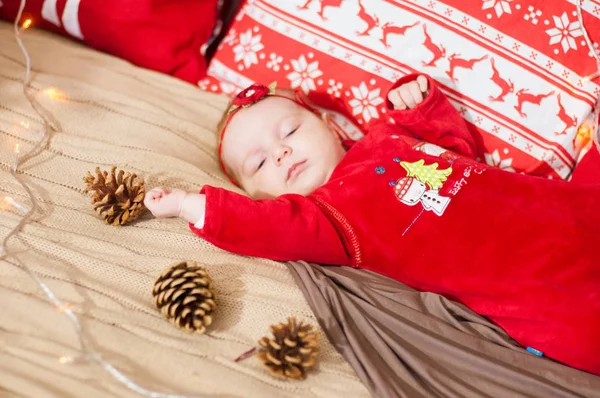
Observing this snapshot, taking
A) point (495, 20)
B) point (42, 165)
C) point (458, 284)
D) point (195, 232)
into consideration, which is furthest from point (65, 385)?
point (495, 20)

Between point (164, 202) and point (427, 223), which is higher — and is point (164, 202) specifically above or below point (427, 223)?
below

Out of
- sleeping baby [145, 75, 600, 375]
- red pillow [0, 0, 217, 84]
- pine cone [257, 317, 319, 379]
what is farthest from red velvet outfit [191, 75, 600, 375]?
red pillow [0, 0, 217, 84]

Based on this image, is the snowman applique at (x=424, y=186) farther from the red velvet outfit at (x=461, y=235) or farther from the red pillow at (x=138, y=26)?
the red pillow at (x=138, y=26)

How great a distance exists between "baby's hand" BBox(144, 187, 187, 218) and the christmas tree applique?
480 mm

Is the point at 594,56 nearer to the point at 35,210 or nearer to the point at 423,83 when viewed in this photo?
the point at 423,83

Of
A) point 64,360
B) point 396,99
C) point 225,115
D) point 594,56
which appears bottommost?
point 64,360

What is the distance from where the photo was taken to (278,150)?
Result: 1257 mm

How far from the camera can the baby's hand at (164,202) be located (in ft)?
3.62

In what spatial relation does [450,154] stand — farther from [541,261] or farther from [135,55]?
[135,55]

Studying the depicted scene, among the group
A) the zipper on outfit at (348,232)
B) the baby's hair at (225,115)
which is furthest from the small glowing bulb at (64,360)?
the baby's hair at (225,115)

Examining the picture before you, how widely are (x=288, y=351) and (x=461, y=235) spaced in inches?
17.5

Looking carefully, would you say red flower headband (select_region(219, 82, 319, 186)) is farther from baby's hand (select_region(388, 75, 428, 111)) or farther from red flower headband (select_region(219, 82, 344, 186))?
baby's hand (select_region(388, 75, 428, 111))

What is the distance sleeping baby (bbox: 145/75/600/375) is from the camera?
1.05m

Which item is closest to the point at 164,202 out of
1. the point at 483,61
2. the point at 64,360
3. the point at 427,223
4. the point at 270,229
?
the point at 270,229
